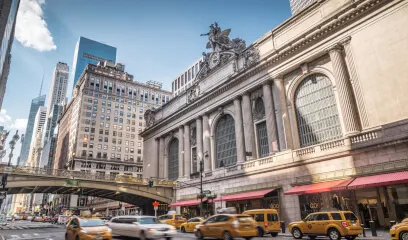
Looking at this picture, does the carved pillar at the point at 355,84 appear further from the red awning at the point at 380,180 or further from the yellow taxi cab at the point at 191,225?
the yellow taxi cab at the point at 191,225

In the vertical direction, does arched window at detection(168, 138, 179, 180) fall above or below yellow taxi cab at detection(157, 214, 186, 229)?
above

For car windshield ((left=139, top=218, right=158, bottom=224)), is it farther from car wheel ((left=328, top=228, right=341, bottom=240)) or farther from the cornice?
the cornice

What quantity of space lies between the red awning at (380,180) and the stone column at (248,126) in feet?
47.2

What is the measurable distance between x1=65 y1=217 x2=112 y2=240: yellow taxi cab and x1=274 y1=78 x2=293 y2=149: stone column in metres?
21.6

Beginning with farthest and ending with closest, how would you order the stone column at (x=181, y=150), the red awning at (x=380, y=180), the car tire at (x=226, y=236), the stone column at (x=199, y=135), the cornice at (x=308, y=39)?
1. the stone column at (x=181, y=150)
2. the stone column at (x=199, y=135)
3. the cornice at (x=308, y=39)
4. the red awning at (x=380, y=180)
5. the car tire at (x=226, y=236)

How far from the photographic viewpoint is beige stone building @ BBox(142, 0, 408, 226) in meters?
22.2

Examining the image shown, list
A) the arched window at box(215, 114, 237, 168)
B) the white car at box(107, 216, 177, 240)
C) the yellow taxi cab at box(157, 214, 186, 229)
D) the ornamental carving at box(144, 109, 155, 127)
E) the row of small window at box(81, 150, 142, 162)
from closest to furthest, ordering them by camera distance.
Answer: the white car at box(107, 216, 177, 240)
the yellow taxi cab at box(157, 214, 186, 229)
the arched window at box(215, 114, 237, 168)
the ornamental carving at box(144, 109, 155, 127)
the row of small window at box(81, 150, 142, 162)

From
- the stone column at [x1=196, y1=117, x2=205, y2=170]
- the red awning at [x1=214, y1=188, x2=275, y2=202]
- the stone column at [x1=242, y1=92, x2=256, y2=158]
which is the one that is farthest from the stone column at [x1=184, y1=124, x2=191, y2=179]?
the stone column at [x1=242, y1=92, x2=256, y2=158]

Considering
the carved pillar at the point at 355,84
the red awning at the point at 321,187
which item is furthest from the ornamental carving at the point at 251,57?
the red awning at the point at 321,187

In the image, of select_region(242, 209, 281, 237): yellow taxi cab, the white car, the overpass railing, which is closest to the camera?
the white car

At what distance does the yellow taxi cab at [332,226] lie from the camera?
15.6 metres

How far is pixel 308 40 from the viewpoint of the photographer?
30.2 metres

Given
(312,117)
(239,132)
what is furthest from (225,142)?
(312,117)

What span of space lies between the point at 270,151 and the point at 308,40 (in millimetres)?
12975
